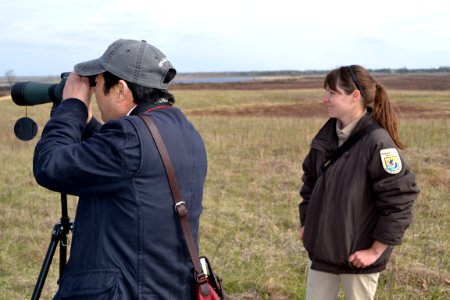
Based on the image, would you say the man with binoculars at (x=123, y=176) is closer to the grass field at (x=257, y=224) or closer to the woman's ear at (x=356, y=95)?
the woman's ear at (x=356, y=95)

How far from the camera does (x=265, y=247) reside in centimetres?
463

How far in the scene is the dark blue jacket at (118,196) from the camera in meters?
1.39

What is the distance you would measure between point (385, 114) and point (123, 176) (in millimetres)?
1476

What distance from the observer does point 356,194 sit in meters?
2.29

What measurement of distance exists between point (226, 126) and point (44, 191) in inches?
336

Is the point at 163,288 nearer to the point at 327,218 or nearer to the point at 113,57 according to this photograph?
the point at 113,57

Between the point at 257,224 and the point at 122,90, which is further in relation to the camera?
the point at 257,224

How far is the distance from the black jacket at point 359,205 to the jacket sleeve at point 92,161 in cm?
122

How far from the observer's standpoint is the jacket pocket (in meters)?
1.41

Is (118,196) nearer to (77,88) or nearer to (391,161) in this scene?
(77,88)

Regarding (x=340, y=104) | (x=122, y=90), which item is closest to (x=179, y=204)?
(x=122, y=90)

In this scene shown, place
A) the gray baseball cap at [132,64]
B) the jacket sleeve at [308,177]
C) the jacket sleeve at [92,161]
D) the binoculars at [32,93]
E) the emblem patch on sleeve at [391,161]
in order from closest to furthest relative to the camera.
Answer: the jacket sleeve at [92,161] < the gray baseball cap at [132,64] < the binoculars at [32,93] < the emblem patch on sleeve at [391,161] < the jacket sleeve at [308,177]

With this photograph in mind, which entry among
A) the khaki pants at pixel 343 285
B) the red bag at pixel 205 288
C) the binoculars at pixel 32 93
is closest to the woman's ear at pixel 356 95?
the khaki pants at pixel 343 285

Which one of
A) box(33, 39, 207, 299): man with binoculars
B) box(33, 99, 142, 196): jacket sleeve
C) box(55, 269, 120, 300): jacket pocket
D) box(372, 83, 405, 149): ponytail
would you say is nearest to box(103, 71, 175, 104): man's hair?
box(33, 39, 207, 299): man with binoculars
